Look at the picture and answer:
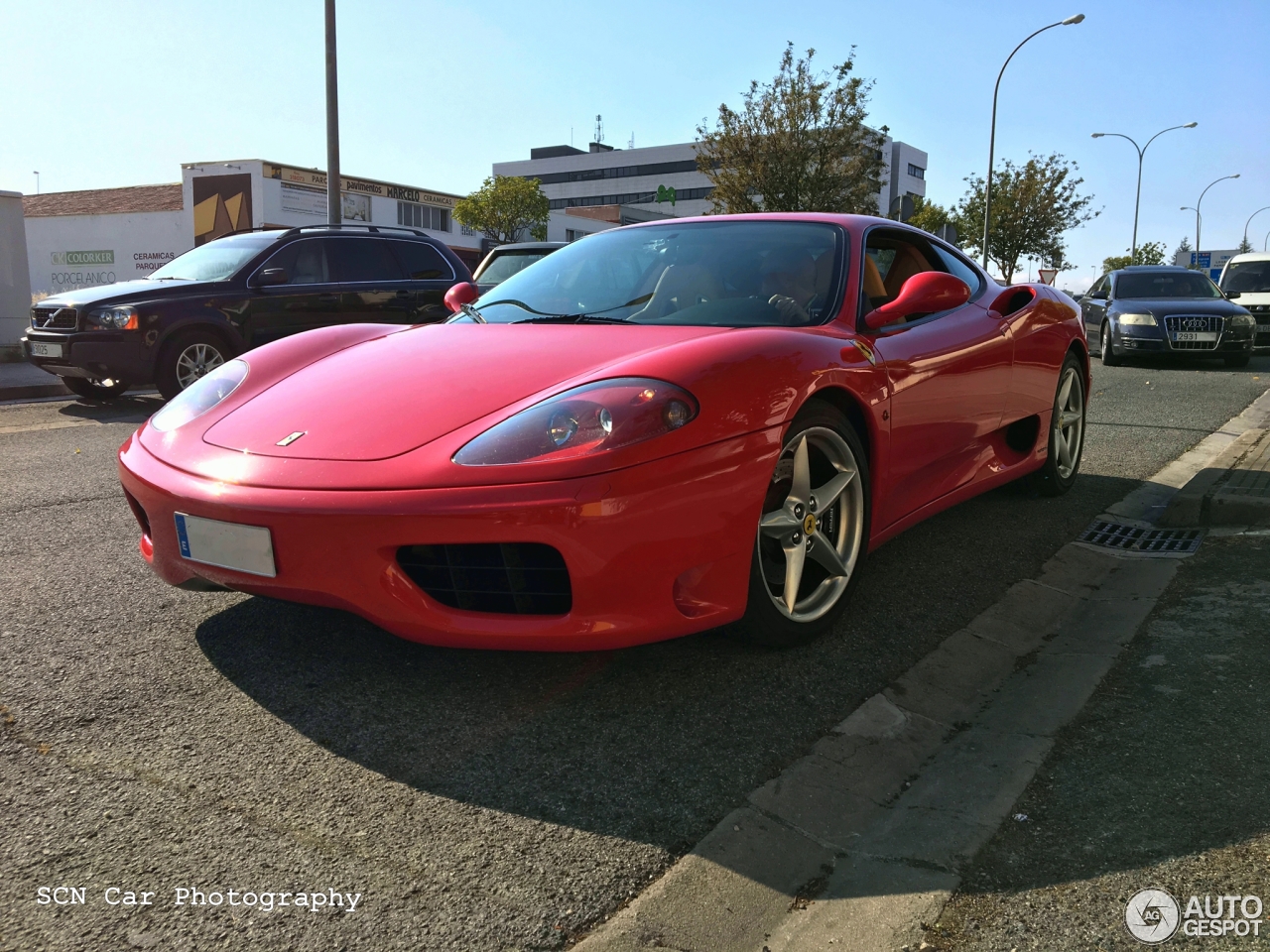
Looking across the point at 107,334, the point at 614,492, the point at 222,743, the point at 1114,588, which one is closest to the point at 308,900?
the point at 222,743

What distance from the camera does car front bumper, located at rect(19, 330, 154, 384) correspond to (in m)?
8.41

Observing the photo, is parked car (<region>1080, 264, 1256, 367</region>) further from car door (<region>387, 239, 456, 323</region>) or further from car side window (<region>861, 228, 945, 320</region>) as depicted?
car side window (<region>861, 228, 945, 320</region>)

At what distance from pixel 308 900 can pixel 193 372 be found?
794 cm

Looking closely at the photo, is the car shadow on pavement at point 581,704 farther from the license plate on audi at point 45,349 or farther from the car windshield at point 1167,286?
the car windshield at point 1167,286

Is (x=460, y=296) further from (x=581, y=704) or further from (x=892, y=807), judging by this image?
(x=892, y=807)

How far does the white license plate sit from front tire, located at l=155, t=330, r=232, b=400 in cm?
655

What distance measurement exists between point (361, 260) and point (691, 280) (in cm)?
698

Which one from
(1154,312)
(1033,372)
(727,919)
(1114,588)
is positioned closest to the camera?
(727,919)

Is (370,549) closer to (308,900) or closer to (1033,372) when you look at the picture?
(308,900)

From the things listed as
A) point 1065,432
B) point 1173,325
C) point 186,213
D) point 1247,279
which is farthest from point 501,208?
point 1065,432

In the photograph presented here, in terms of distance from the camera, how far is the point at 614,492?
90.1 inches

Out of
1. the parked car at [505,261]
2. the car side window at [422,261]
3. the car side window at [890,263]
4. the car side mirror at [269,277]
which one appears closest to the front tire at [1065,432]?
the car side window at [890,263]

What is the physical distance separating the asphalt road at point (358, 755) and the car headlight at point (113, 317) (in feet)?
17.6

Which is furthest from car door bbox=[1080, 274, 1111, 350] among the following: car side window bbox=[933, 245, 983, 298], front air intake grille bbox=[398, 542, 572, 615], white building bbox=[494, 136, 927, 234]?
white building bbox=[494, 136, 927, 234]
